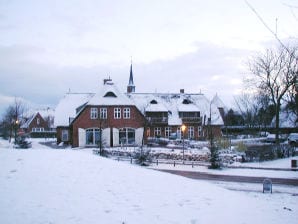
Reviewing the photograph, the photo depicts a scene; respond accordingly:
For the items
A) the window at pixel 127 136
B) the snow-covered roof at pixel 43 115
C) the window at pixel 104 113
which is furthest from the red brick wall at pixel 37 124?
the window at pixel 127 136

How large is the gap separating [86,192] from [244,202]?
591cm

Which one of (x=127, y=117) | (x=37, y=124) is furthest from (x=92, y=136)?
(x=37, y=124)

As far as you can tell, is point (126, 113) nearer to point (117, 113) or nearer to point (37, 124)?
point (117, 113)

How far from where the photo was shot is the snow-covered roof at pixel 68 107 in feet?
162

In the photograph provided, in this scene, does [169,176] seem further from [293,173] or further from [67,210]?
[293,173]

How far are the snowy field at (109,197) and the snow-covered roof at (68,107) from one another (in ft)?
109

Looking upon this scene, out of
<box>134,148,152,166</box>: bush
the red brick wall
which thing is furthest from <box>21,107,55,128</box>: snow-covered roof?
<box>134,148,152,166</box>: bush

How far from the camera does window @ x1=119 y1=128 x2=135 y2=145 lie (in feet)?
153

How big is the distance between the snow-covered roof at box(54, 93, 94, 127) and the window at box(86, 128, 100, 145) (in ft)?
17.1

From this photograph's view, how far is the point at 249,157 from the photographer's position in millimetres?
29266

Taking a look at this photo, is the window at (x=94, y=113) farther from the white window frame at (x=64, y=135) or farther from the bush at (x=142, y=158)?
the bush at (x=142, y=158)

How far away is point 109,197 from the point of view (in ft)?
37.9

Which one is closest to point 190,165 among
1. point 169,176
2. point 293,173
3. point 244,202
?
point 293,173

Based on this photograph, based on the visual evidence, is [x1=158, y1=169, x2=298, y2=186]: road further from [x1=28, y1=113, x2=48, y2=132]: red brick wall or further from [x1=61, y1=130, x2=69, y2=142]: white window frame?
[x1=28, y1=113, x2=48, y2=132]: red brick wall
